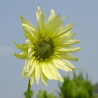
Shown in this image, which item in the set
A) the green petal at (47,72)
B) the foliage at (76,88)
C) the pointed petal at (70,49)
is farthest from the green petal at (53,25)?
the foliage at (76,88)

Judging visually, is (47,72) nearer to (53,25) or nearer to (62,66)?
(62,66)

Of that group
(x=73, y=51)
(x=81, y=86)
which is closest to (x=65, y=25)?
(x=73, y=51)

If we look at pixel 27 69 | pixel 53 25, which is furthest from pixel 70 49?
pixel 27 69

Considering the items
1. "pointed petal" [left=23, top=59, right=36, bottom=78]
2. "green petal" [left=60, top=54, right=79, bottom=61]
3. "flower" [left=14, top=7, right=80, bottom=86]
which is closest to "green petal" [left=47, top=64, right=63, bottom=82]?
"flower" [left=14, top=7, right=80, bottom=86]

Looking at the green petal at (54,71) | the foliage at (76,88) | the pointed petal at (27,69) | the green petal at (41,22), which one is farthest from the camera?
the foliage at (76,88)

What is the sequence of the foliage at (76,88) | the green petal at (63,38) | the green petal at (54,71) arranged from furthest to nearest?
the foliage at (76,88) < the green petal at (63,38) < the green petal at (54,71)

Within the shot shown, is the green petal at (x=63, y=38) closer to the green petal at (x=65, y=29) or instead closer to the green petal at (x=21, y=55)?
the green petal at (x=65, y=29)

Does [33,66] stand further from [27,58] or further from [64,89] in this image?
[64,89]

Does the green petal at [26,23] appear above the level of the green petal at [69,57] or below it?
above
